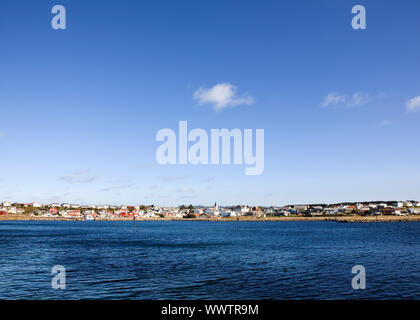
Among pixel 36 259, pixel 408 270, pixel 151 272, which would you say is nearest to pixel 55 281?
pixel 151 272

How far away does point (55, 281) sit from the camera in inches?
1181

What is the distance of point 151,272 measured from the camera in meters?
35.1
